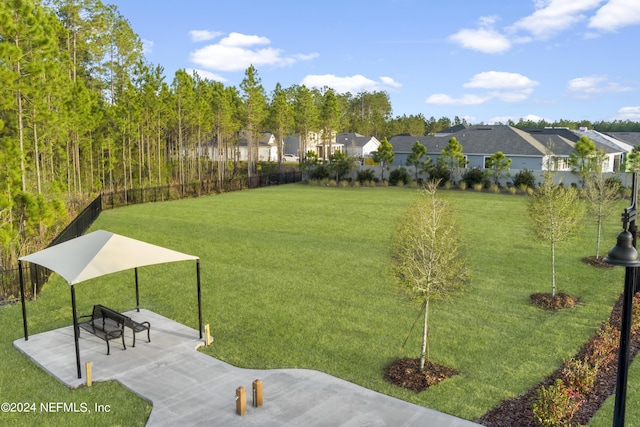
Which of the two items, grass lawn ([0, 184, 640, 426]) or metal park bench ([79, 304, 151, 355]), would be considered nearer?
grass lawn ([0, 184, 640, 426])

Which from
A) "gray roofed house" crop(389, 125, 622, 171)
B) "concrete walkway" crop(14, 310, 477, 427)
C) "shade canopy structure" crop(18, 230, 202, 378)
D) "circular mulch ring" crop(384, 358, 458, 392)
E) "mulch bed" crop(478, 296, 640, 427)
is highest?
"gray roofed house" crop(389, 125, 622, 171)

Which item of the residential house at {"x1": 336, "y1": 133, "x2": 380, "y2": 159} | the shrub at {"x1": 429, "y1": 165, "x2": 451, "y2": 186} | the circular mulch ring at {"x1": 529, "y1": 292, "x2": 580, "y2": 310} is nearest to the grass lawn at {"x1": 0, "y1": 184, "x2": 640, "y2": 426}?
the circular mulch ring at {"x1": 529, "y1": 292, "x2": 580, "y2": 310}

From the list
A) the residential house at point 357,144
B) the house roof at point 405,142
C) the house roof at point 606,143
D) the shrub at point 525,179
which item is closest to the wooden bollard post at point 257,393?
the shrub at point 525,179

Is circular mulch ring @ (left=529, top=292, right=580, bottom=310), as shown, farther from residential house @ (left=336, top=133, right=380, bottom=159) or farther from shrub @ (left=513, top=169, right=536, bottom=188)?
residential house @ (left=336, top=133, right=380, bottom=159)

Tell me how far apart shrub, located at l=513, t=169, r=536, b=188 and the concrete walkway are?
3732 cm

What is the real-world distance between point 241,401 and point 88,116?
2493cm

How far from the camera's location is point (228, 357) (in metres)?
10.2

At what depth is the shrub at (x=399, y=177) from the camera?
4872 cm

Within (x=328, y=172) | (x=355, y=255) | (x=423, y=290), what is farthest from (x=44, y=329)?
(x=328, y=172)

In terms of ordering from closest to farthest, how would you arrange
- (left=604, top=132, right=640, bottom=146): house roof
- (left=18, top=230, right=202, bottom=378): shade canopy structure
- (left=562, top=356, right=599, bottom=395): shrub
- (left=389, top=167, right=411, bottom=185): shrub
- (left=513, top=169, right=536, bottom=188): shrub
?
(left=562, top=356, right=599, bottom=395): shrub < (left=18, top=230, right=202, bottom=378): shade canopy structure < (left=513, top=169, right=536, bottom=188): shrub < (left=389, top=167, right=411, bottom=185): shrub < (left=604, top=132, right=640, bottom=146): house roof

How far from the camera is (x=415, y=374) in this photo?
939 cm

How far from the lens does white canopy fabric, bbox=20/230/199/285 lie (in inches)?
371

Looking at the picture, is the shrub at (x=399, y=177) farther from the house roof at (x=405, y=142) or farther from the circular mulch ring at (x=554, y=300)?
the circular mulch ring at (x=554, y=300)

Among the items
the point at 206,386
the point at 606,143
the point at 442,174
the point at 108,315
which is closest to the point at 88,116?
the point at 108,315
